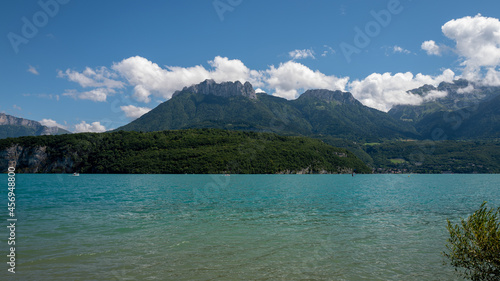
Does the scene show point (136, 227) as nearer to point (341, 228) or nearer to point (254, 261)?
point (254, 261)

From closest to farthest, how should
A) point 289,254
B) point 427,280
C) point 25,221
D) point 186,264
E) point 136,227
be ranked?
1. point 427,280
2. point 186,264
3. point 289,254
4. point 136,227
5. point 25,221

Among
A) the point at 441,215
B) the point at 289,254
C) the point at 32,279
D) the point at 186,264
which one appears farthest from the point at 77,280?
the point at 441,215

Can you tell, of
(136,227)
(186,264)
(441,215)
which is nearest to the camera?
(186,264)

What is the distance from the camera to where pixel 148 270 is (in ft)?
43.9

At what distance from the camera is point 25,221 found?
984 inches

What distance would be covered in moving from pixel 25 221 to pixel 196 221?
15.3 meters

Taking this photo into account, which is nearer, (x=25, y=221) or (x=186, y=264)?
(x=186, y=264)

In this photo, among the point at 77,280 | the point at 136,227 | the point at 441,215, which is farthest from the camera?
the point at 441,215

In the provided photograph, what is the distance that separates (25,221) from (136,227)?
11.0 m

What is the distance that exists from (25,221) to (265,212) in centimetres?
2346

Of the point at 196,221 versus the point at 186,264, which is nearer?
the point at 186,264

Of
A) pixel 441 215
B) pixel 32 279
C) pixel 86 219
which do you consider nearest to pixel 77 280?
pixel 32 279

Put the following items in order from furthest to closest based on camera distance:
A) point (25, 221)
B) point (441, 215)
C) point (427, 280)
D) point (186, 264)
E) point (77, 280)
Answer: point (441, 215) → point (25, 221) → point (186, 264) → point (427, 280) → point (77, 280)

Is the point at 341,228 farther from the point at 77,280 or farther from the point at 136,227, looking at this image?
the point at 77,280
